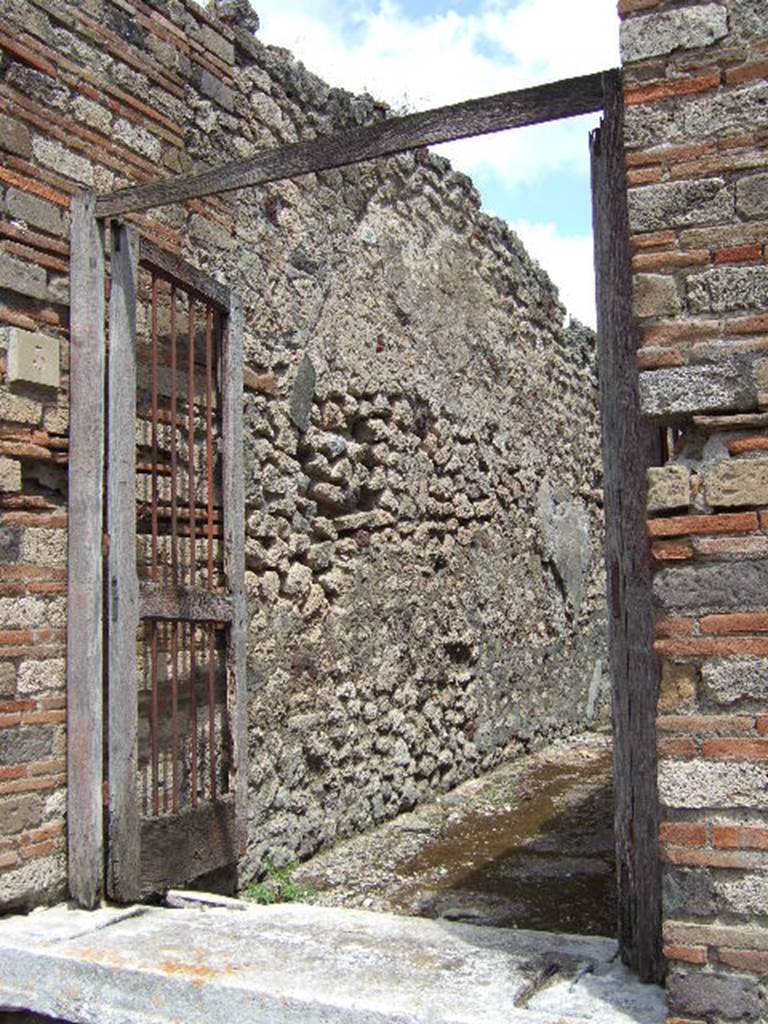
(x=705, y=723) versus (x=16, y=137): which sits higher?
(x=16, y=137)

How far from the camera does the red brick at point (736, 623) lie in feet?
8.39

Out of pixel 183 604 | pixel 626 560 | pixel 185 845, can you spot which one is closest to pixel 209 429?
pixel 183 604

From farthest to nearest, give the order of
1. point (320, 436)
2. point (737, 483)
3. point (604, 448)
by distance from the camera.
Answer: point (320, 436) < point (604, 448) < point (737, 483)

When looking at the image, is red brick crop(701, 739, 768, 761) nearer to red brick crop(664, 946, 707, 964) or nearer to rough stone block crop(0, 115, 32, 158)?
red brick crop(664, 946, 707, 964)

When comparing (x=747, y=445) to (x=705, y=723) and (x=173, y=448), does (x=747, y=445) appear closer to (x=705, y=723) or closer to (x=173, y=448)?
(x=705, y=723)

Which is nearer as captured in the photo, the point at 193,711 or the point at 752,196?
the point at 752,196

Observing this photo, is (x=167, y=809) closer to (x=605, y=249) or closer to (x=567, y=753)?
(x=605, y=249)

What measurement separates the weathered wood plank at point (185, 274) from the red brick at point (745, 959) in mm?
2899

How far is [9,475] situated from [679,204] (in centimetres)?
221

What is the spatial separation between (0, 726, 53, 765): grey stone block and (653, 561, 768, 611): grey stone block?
2.11m

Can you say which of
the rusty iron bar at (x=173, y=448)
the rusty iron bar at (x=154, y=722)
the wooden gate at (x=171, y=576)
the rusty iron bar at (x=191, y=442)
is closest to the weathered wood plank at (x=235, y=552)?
the wooden gate at (x=171, y=576)

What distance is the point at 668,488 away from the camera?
2.66 meters

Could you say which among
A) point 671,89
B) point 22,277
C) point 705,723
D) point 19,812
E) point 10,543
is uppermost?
point 671,89

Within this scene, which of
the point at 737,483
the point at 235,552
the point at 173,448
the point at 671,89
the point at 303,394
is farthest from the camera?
the point at 303,394
